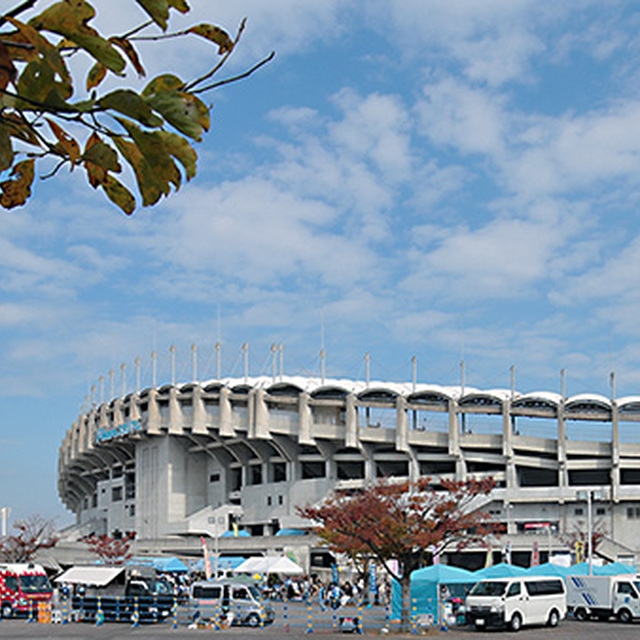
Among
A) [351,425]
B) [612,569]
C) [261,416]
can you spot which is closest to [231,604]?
[612,569]

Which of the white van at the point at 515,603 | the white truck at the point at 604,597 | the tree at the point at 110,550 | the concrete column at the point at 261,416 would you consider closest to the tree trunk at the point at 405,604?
the white van at the point at 515,603

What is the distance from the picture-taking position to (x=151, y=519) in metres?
97.2

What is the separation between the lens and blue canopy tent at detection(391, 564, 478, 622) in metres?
35.4

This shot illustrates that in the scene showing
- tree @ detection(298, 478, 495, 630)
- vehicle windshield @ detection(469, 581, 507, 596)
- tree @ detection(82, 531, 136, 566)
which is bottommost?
tree @ detection(82, 531, 136, 566)

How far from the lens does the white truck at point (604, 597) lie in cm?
3994

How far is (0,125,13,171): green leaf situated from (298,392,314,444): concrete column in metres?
84.7

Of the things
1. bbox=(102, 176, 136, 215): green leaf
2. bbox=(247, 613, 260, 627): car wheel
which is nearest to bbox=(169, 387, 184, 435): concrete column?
bbox=(247, 613, 260, 627): car wheel

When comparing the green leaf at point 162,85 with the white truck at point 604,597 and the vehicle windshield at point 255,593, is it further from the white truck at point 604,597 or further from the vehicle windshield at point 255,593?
the white truck at point 604,597

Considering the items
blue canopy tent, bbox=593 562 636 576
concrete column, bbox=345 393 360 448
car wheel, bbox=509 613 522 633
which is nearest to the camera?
car wheel, bbox=509 613 522 633

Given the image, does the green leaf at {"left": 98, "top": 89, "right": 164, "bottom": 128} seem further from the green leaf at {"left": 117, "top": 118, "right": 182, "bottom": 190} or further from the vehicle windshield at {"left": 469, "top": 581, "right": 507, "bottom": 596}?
the vehicle windshield at {"left": 469, "top": 581, "right": 507, "bottom": 596}

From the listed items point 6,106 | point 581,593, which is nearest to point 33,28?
point 6,106

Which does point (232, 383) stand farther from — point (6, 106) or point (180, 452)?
point (6, 106)

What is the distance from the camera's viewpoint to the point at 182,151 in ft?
10.7

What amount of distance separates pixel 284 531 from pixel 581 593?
43.6 metres
